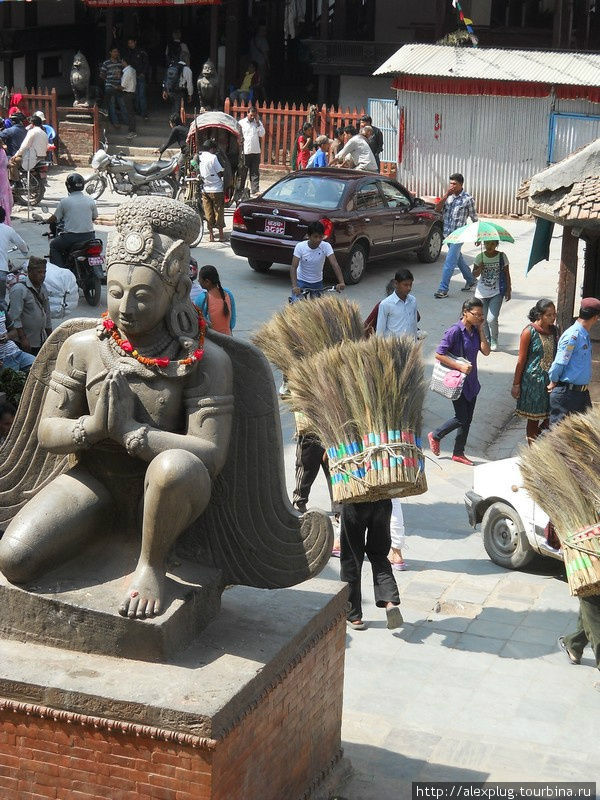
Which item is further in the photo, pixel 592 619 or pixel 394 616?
pixel 394 616

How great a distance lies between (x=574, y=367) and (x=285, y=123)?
52.1ft

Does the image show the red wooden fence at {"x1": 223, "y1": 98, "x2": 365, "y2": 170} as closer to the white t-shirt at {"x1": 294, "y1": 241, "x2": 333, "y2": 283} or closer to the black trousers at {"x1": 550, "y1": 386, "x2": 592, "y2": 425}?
the white t-shirt at {"x1": 294, "y1": 241, "x2": 333, "y2": 283}

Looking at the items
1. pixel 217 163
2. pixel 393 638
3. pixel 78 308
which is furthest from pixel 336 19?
pixel 393 638

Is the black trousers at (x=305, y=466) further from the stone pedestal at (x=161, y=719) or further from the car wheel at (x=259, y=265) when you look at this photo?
the car wheel at (x=259, y=265)

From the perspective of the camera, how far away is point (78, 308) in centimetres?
1602

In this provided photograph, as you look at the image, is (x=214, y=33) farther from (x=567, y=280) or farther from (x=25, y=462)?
(x=25, y=462)

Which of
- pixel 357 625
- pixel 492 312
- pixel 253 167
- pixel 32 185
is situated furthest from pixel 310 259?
pixel 253 167

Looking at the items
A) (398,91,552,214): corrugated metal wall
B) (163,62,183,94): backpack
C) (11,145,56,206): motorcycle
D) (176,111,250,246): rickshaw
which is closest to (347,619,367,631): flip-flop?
(176,111,250,246): rickshaw

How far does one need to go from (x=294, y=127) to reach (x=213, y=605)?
21.0m

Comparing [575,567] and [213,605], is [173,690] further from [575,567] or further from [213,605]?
[575,567]

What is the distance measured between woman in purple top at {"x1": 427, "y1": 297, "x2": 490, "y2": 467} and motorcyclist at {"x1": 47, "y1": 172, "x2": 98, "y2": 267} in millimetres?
5589

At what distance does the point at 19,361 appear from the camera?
10.6 metres

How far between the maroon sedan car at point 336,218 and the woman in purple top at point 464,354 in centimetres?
608

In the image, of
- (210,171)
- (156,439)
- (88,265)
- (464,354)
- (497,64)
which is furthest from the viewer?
(497,64)
